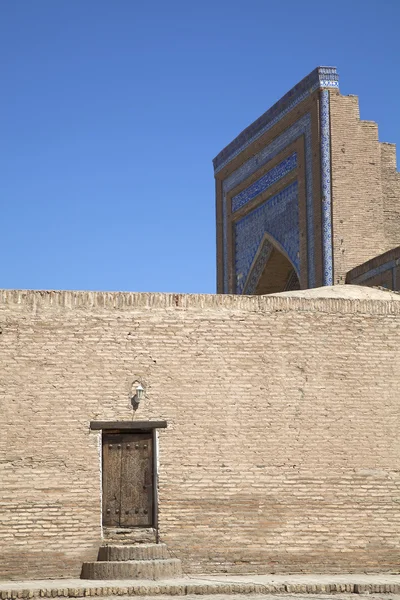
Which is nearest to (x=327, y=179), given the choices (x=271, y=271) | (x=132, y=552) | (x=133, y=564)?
(x=271, y=271)

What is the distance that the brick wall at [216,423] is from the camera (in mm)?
10031

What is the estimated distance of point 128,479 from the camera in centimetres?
1042

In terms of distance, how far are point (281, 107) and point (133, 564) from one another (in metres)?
11.6

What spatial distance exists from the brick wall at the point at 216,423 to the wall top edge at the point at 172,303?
0.04 feet

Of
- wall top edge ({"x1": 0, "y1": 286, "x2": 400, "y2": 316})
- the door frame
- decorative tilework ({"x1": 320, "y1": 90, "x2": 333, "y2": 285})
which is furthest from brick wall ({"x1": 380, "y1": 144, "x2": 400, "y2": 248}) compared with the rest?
the door frame

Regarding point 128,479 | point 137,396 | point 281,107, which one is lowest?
point 128,479

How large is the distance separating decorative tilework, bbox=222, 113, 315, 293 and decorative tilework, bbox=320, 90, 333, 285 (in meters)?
0.45

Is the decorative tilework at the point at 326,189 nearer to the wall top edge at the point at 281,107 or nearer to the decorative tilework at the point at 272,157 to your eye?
the wall top edge at the point at 281,107

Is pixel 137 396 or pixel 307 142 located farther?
pixel 307 142

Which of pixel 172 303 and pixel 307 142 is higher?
pixel 307 142

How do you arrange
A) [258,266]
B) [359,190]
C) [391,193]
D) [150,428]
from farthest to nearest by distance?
[258,266], [391,193], [359,190], [150,428]

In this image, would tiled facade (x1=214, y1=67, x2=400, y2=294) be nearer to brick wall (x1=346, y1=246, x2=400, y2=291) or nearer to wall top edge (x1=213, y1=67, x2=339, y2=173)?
wall top edge (x1=213, y1=67, x2=339, y2=173)

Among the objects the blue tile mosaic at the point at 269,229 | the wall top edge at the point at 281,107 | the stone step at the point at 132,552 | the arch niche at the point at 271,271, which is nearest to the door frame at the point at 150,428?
the stone step at the point at 132,552

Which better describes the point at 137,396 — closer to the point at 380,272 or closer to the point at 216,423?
the point at 216,423
